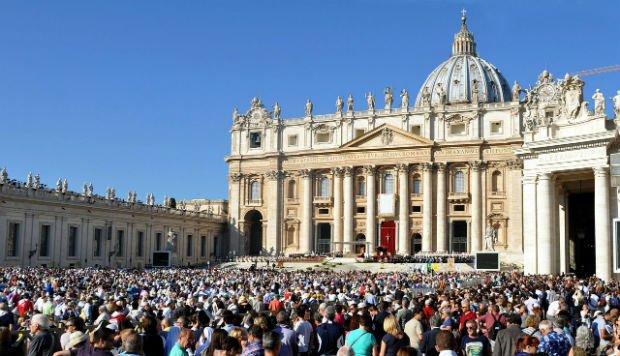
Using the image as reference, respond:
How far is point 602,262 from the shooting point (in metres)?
31.0

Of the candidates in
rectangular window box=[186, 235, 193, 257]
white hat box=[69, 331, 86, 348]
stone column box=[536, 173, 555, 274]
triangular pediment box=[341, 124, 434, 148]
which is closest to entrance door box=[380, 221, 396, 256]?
triangular pediment box=[341, 124, 434, 148]

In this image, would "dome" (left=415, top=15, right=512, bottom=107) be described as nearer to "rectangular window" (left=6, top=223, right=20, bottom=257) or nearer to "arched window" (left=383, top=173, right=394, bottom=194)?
"arched window" (left=383, top=173, right=394, bottom=194)

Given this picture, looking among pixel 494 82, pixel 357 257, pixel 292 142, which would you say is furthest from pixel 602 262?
pixel 494 82

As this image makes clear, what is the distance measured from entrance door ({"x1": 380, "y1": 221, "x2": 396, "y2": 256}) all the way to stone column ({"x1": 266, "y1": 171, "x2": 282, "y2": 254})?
1181cm

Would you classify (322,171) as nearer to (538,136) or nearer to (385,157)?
(385,157)

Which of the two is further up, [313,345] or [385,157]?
[385,157]

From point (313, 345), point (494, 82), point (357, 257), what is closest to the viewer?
point (313, 345)

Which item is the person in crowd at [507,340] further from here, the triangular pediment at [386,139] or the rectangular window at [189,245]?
the rectangular window at [189,245]

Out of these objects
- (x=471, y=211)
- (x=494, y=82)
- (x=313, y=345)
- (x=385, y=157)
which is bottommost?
(x=313, y=345)

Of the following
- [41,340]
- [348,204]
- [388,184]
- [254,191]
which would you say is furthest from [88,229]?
[41,340]

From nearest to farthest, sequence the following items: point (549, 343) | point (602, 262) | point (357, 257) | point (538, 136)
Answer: point (549, 343) < point (602, 262) < point (538, 136) < point (357, 257)

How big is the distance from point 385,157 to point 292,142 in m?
11.3

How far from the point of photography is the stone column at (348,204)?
71562mm

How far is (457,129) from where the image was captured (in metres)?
68.9
